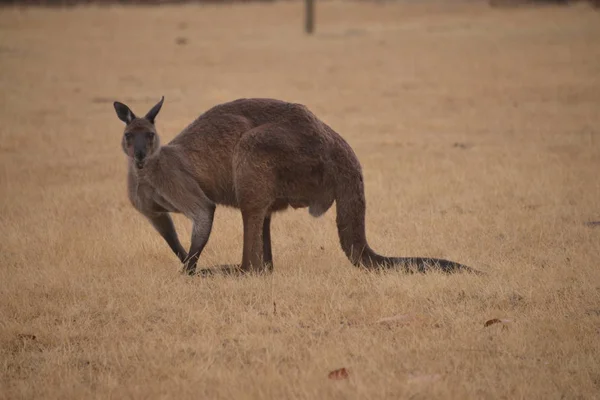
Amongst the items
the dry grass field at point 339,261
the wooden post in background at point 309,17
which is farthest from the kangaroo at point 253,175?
the wooden post in background at point 309,17

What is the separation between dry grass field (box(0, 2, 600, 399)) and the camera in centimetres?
500

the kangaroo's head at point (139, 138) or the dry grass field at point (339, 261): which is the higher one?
the kangaroo's head at point (139, 138)

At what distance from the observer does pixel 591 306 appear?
6098 millimetres

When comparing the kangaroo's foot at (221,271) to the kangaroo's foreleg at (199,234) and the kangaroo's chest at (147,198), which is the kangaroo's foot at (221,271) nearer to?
the kangaroo's foreleg at (199,234)

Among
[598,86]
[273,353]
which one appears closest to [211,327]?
[273,353]

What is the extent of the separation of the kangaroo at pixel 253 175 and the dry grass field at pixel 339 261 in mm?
305

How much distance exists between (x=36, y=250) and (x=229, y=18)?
3355 centimetres

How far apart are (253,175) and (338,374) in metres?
2.25

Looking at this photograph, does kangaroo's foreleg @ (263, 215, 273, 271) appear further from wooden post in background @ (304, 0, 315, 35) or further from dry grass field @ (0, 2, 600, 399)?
wooden post in background @ (304, 0, 315, 35)

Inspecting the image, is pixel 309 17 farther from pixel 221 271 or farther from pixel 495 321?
pixel 495 321

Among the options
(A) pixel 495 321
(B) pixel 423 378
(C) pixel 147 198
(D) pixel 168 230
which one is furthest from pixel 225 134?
(B) pixel 423 378

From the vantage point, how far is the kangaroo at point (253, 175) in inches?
265

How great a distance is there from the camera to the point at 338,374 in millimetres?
4906

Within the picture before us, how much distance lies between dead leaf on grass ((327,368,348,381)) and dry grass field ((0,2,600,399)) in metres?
0.06
